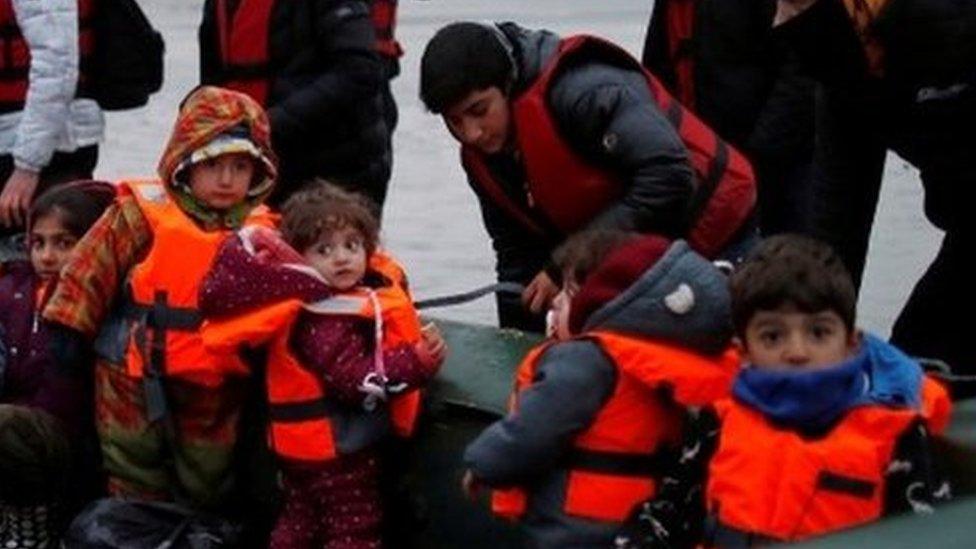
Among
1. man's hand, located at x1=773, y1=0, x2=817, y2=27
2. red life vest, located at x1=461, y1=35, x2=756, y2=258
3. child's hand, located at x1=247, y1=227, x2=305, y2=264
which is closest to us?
man's hand, located at x1=773, y1=0, x2=817, y2=27

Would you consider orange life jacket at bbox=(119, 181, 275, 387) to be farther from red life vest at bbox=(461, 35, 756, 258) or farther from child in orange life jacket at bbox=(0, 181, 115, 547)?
red life vest at bbox=(461, 35, 756, 258)

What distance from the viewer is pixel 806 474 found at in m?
3.29

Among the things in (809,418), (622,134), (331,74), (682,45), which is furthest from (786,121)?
(809,418)

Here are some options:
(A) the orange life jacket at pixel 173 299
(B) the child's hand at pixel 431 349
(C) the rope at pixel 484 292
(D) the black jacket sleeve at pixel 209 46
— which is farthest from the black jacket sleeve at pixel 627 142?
(D) the black jacket sleeve at pixel 209 46

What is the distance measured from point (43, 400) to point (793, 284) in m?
2.02

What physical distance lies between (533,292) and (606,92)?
0.41 metres

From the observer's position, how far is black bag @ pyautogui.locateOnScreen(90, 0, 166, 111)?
232 inches

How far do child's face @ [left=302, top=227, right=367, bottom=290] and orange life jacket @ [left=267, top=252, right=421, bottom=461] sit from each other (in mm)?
32

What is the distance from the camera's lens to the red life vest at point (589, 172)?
14.4ft

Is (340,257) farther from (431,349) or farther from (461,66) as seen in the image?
(461,66)

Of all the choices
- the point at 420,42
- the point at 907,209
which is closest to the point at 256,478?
the point at 907,209

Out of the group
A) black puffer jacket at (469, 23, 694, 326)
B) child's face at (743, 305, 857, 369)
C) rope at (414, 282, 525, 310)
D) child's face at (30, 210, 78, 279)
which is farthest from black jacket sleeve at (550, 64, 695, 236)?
child's face at (30, 210, 78, 279)

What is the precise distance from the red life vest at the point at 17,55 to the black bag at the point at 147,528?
1.46m

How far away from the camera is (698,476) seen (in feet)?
12.0
